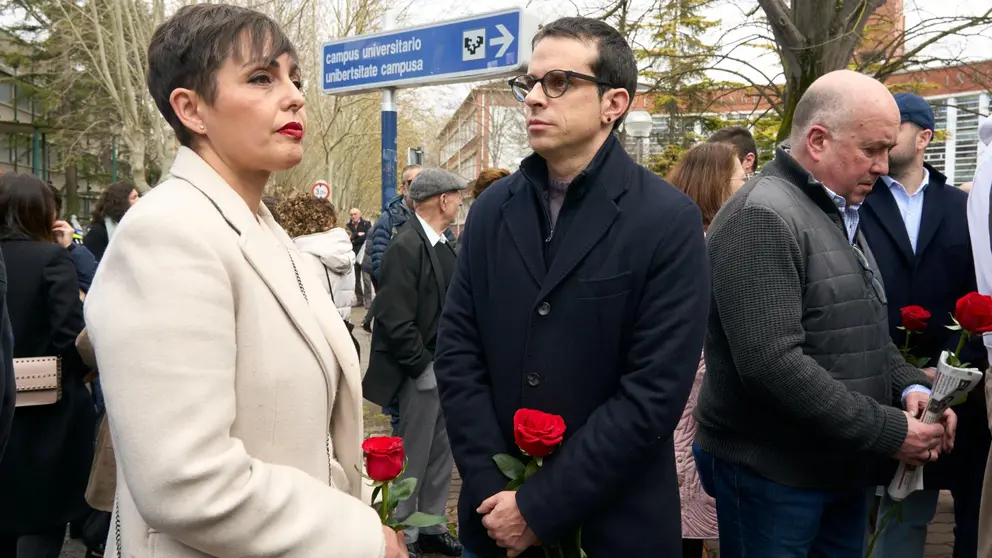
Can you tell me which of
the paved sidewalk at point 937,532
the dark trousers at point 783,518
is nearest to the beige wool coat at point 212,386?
the dark trousers at point 783,518

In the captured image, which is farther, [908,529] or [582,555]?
[908,529]

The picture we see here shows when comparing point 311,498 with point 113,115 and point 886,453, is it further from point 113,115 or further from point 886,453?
point 113,115

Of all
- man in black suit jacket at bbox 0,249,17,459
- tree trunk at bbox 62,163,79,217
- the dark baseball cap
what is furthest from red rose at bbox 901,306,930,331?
tree trunk at bbox 62,163,79,217

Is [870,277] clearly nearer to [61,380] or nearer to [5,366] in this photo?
[5,366]

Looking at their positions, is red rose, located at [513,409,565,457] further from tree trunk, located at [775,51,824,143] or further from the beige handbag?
tree trunk, located at [775,51,824,143]

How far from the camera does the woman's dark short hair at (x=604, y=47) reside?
96.1 inches

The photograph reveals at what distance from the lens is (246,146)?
1736 millimetres

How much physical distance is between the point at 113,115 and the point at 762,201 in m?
36.8

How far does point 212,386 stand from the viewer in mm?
1465

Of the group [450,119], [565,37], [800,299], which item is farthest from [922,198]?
[450,119]

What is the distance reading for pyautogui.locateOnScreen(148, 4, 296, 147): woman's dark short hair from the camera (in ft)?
5.56

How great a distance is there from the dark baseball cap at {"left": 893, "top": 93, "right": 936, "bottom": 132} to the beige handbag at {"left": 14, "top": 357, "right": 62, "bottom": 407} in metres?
4.23

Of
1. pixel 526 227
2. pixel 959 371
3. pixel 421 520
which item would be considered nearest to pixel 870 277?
pixel 959 371

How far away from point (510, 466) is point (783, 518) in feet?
3.44
